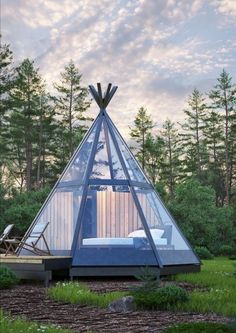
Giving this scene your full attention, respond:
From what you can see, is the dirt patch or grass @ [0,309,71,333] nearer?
grass @ [0,309,71,333]

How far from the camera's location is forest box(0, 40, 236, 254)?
85.6 feet

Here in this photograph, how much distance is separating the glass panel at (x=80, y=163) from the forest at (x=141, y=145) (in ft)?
31.8

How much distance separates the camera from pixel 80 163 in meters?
12.8

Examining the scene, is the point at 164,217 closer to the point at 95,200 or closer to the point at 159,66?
the point at 95,200

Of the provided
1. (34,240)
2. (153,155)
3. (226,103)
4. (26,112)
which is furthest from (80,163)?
(153,155)

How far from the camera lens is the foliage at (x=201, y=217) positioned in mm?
25781

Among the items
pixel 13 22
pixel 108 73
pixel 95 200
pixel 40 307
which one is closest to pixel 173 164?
pixel 108 73

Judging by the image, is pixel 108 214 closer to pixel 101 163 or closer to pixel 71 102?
pixel 101 163

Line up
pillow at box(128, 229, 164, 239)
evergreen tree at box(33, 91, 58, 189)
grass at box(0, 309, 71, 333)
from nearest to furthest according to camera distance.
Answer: grass at box(0, 309, 71, 333) → pillow at box(128, 229, 164, 239) → evergreen tree at box(33, 91, 58, 189)

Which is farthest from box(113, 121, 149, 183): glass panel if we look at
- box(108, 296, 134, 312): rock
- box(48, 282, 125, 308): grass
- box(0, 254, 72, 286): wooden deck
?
box(108, 296, 134, 312): rock

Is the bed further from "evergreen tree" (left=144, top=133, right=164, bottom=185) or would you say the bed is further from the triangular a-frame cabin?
"evergreen tree" (left=144, top=133, right=164, bottom=185)

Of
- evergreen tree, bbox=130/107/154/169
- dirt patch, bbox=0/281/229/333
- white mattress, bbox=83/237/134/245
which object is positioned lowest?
dirt patch, bbox=0/281/229/333

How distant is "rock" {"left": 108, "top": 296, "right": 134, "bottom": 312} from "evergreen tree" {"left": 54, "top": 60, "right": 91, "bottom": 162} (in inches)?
1170

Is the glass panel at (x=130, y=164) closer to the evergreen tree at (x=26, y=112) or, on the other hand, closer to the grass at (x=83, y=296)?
the grass at (x=83, y=296)
